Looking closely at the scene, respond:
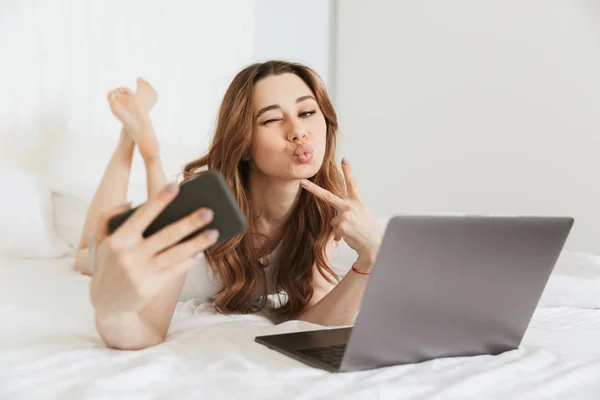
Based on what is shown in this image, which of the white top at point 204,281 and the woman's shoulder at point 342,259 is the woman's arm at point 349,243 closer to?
the white top at point 204,281

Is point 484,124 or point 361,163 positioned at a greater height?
point 484,124

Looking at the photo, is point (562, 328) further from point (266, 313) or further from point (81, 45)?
point (81, 45)

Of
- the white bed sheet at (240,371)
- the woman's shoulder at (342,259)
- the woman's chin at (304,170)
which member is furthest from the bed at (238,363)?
the woman's shoulder at (342,259)

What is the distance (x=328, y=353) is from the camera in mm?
1043

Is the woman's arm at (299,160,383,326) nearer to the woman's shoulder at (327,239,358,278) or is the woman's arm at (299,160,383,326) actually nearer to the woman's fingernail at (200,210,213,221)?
the woman's shoulder at (327,239,358,278)

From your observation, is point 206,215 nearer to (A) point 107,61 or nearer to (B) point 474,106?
(A) point 107,61

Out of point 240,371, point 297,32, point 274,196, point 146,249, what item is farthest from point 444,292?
point 297,32

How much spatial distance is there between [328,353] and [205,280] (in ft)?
2.33

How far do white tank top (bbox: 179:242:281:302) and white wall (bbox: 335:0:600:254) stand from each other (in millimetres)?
1330

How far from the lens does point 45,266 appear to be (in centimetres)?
204

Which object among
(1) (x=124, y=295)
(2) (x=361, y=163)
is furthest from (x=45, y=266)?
(2) (x=361, y=163)

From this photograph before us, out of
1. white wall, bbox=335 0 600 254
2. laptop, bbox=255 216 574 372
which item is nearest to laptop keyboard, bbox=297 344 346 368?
laptop, bbox=255 216 574 372

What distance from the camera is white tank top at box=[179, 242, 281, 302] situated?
1669mm

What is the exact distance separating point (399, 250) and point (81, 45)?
1990mm
